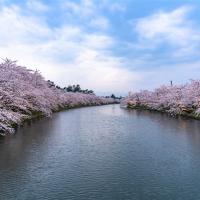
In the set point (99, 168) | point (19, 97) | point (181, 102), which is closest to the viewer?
point (99, 168)

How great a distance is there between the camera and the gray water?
17.6m

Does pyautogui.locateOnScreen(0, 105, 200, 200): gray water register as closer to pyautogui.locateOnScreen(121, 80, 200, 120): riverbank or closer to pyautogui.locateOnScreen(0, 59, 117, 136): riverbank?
pyautogui.locateOnScreen(0, 59, 117, 136): riverbank

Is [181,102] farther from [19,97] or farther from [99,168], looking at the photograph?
[99,168]

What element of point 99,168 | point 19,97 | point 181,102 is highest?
point 19,97

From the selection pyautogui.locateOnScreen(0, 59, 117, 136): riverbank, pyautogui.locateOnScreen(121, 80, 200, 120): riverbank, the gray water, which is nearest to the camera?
the gray water

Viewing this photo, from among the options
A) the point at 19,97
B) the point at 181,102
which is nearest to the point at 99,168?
the point at 19,97

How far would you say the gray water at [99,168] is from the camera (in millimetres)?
17562

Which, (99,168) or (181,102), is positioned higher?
(181,102)

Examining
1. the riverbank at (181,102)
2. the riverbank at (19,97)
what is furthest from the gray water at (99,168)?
the riverbank at (181,102)

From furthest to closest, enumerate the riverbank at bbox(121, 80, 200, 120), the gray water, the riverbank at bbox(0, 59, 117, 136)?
1. the riverbank at bbox(121, 80, 200, 120)
2. the riverbank at bbox(0, 59, 117, 136)
3. the gray water

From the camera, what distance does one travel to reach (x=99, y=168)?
2227 cm

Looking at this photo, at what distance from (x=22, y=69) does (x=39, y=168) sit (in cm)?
3663

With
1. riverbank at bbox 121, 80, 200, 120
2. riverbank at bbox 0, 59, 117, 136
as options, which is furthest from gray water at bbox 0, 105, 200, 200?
riverbank at bbox 121, 80, 200, 120

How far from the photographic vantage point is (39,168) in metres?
22.3
